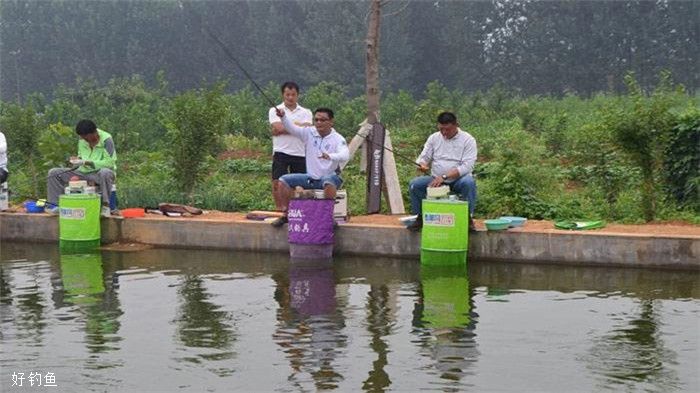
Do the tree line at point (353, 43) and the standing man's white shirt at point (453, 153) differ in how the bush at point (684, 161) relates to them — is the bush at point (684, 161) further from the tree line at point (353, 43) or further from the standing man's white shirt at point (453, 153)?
the tree line at point (353, 43)

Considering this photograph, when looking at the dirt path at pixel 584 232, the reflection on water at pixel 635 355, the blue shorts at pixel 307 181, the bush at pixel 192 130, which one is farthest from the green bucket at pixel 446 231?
the bush at pixel 192 130

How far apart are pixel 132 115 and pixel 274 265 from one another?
15.7m

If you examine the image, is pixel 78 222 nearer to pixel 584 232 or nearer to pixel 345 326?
pixel 345 326

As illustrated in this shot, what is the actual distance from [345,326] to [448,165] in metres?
3.64

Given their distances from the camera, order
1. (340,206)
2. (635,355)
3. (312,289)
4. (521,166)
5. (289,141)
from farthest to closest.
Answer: (521,166) → (289,141) → (340,206) → (312,289) → (635,355)

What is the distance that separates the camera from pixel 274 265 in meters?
12.6

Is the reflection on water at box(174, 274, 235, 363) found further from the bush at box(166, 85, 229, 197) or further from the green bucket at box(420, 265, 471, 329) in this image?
the bush at box(166, 85, 229, 197)

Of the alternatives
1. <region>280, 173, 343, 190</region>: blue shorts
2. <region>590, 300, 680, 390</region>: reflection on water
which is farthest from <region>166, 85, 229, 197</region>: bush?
<region>590, 300, 680, 390</region>: reflection on water

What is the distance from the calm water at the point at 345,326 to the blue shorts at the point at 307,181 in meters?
0.80

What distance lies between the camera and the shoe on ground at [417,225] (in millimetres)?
12602

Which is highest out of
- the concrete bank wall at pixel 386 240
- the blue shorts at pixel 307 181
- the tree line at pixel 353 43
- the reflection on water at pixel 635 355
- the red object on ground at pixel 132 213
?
the tree line at pixel 353 43

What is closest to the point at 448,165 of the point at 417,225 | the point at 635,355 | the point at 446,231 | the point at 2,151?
the point at 417,225

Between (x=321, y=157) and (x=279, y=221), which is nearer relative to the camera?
(x=321, y=157)

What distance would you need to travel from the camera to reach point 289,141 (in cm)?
1381
